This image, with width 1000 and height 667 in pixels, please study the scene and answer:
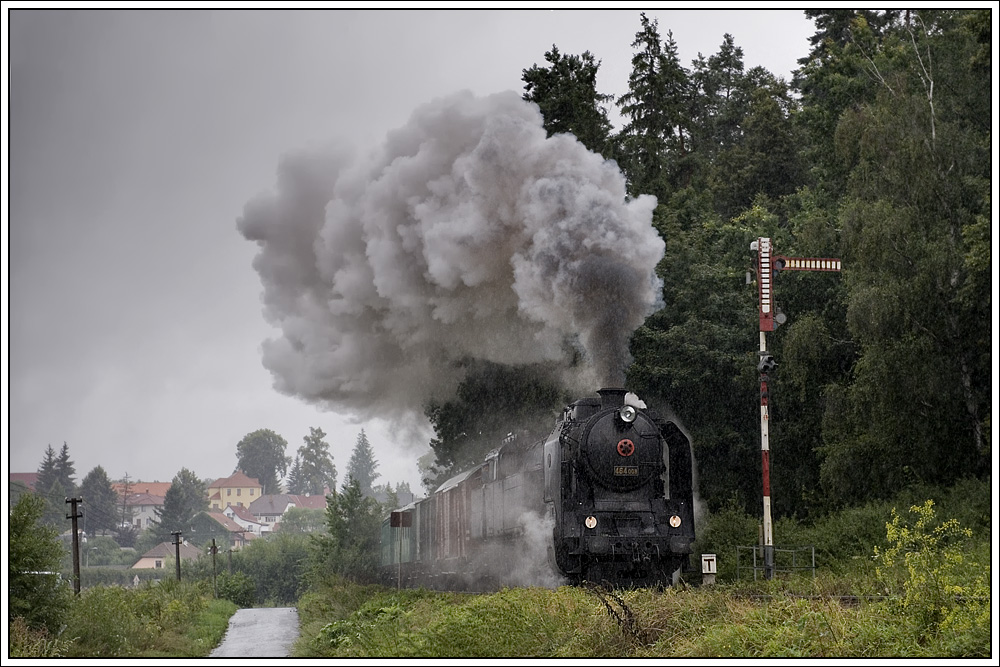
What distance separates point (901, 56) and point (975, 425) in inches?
431

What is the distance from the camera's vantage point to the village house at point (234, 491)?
146875 mm

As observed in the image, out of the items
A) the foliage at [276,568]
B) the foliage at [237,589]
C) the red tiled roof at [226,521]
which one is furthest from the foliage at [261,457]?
the foliage at [237,589]

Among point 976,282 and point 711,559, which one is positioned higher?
point 976,282

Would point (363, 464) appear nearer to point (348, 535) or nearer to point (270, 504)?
point (270, 504)

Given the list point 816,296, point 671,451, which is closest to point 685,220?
point 816,296

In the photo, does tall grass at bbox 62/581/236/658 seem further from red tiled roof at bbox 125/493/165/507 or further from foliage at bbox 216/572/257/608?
red tiled roof at bbox 125/493/165/507

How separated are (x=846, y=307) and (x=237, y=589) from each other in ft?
130

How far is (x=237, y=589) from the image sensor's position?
59.1 meters

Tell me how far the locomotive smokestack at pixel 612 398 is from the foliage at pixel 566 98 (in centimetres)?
1927

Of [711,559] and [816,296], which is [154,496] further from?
[711,559]

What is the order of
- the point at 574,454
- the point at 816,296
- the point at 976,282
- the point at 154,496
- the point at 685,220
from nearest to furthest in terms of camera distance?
the point at 574,454, the point at 976,282, the point at 816,296, the point at 685,220, the point at 154,496

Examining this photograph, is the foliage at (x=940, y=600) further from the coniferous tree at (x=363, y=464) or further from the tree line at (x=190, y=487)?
the coniferous tree at (x=363, y=464)

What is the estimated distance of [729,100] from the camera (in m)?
61.4

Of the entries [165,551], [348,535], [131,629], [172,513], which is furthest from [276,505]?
[131,629]
